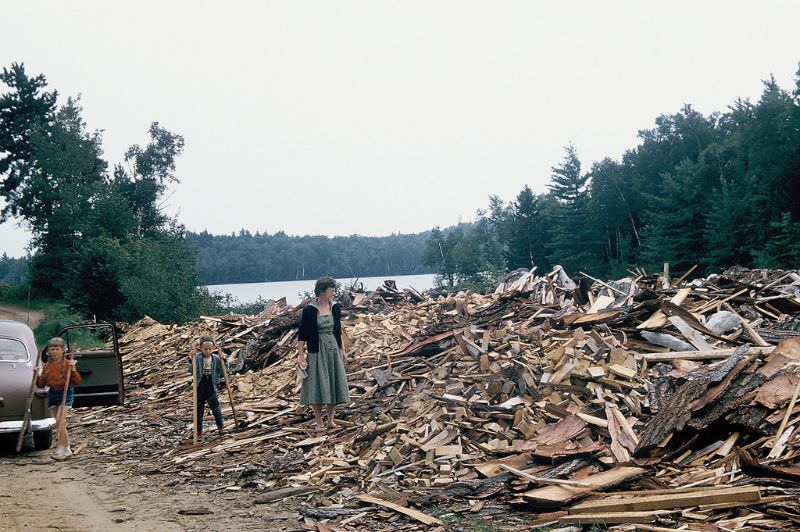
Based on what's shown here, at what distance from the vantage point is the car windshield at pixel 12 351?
31.3ft

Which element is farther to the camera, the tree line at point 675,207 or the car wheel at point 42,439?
the tree line at point 675,207

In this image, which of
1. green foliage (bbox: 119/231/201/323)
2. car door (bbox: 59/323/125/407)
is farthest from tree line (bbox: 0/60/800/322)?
car door (bbox: 59/323/125/407)

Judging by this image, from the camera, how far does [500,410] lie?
7852 millimetres

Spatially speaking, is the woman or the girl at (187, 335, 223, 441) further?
the girl at (187, 335, 223, 441)

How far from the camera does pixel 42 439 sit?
954 centimetres

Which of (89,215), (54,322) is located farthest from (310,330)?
(89,215)

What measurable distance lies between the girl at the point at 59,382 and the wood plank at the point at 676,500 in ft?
23.1

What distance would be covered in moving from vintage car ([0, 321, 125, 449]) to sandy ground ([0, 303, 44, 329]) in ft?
109

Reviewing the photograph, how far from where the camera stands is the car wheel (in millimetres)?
9438

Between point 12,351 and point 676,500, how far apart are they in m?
8.88

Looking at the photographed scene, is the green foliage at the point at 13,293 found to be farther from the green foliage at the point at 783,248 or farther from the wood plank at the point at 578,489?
the wood plank at the point at 578,489

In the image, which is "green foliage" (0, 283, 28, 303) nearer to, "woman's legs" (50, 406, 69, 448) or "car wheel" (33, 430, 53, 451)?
"car wheel" (33, 430, 53, 451)

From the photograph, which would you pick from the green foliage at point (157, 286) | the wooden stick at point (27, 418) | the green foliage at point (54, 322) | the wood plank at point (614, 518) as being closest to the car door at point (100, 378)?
the wooden stick at point (27, 418)

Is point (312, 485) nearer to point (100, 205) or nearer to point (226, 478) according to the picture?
point (226, 478)
